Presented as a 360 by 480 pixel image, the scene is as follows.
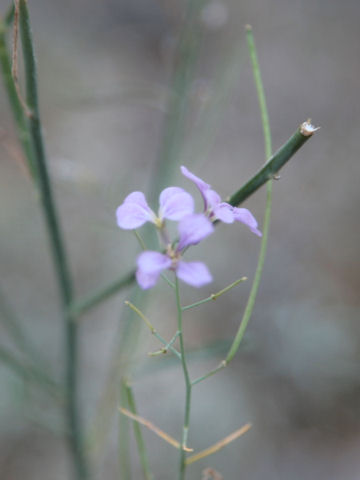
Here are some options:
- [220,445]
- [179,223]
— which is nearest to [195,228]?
[179,223]

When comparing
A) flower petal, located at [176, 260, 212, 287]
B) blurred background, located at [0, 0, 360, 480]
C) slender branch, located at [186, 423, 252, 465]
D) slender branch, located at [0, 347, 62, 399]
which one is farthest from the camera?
blurred background, located at [0, 0, 360, 480]

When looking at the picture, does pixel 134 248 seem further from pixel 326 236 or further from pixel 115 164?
pixel 326 236

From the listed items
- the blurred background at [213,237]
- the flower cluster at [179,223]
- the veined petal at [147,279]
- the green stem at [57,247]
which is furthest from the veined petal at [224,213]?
the blurred background at [213,237]

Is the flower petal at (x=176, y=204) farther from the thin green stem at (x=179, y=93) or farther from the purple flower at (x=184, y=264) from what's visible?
the thin green stem at (x=179, y=93)

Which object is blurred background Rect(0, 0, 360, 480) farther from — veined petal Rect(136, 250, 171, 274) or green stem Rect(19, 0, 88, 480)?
veined petal Rect(136, 250, 171, 274)

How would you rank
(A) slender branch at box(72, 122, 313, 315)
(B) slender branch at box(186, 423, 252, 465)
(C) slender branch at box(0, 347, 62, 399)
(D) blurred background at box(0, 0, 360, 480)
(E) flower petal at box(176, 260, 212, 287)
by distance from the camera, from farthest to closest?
1. (D) blurred background at box(0, 0, 360, 480)
2. (C) slender branch at box(0, 347, 62, 399)
3. (B) slender branch at box(186, 423, 252, 465)
4. (A) slender branch at box(72, 122, 313, 315)
5. (E) flower petal at box(176, 260, 212, 287)

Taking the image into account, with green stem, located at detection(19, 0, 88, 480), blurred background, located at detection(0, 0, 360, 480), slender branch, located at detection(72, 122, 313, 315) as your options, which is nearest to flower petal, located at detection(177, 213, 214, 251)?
slender branch, located at detection(72, 122, 313, 315)

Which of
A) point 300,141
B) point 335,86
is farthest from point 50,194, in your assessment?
point 335,86
